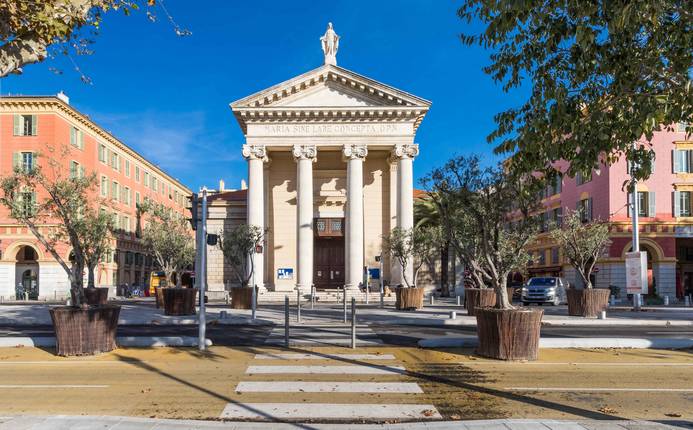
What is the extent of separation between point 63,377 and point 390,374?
5435mm

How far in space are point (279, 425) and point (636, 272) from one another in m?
25.5

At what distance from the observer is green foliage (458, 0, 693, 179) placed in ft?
22.2

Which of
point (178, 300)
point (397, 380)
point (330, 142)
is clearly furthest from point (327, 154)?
point (397, 380)

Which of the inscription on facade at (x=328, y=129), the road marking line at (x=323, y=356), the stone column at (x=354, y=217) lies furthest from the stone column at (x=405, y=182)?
the road marking line at (x=323, y=356)

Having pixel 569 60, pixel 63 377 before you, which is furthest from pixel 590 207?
pixel 63 377

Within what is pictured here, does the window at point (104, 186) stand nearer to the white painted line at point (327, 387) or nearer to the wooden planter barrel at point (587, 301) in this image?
the wooden planter barrel at point (587, 301)

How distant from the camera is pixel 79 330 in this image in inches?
441

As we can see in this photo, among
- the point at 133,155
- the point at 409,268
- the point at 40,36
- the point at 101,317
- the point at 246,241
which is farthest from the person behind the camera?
the point at 133,155

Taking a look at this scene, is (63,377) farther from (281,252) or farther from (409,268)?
(281,252)

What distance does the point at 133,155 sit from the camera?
64.2 m

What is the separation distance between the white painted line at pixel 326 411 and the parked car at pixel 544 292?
94.2 feet

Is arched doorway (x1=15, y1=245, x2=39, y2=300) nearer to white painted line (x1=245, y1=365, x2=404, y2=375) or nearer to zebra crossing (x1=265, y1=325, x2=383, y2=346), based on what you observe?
zebra crossing (x1=265, y1=325, x2=383, y2=346)

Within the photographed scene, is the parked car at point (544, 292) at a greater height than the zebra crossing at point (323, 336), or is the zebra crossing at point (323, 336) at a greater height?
the zebra crossing at point (323, 336)

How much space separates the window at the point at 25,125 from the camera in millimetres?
45625
